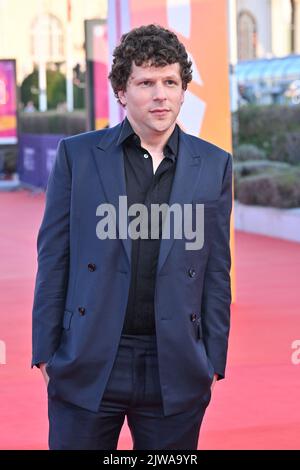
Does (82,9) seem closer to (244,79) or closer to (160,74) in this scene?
(244,79)

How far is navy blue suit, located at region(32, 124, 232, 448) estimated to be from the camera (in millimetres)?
3586

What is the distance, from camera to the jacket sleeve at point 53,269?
3691 mm

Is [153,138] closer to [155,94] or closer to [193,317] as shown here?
[155,94]

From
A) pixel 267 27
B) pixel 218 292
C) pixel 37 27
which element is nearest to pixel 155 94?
pixel 218 292

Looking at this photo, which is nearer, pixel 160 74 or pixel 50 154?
pixel 160 74

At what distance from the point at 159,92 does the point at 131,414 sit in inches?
38.9

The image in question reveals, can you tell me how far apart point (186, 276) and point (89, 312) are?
322 millimetres

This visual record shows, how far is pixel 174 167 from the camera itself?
3.72 metres

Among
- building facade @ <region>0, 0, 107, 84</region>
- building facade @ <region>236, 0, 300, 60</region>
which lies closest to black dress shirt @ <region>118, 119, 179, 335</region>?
building facade @ <region>0, 0, 107, 84</region>

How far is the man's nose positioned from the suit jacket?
209 mm

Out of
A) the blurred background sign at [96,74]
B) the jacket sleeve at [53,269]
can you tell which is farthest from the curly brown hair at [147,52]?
the blurred background sign at [96,74]

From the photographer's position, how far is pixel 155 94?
3.59m

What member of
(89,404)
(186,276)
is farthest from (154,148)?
(89,404)

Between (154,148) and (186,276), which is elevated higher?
(154,148)
